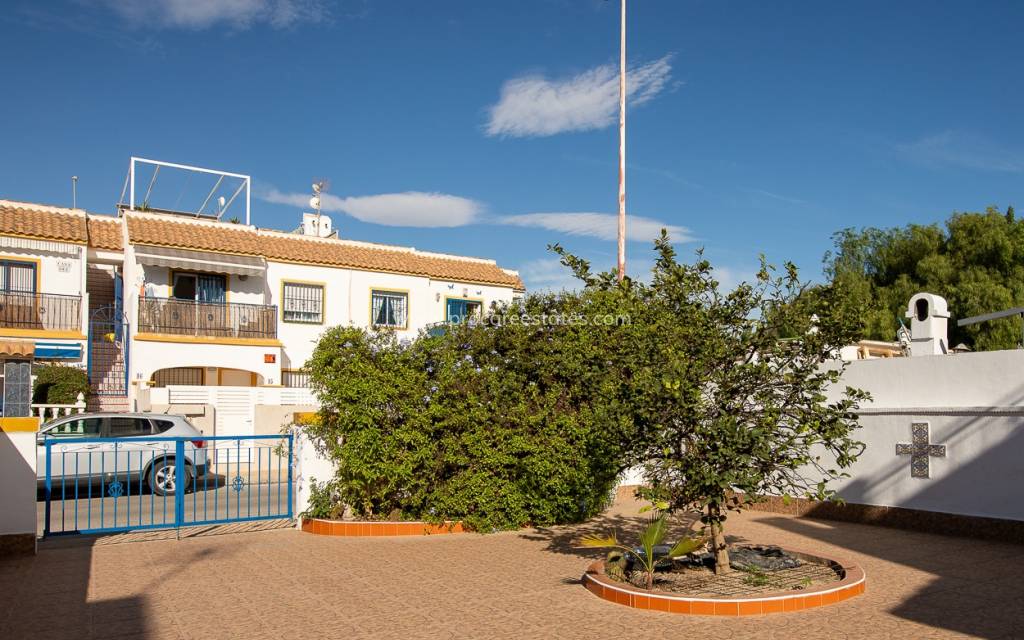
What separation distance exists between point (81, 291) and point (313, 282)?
723cm

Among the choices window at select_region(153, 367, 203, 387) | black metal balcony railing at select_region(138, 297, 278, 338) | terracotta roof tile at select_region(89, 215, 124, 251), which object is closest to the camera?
black metal balcony railing at select_region(138, 297, 278, 338)

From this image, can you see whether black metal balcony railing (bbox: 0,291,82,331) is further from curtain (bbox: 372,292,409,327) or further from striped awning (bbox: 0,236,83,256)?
curtain (bbox: 372,292,409,327)

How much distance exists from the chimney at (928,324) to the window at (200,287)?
70.9ft

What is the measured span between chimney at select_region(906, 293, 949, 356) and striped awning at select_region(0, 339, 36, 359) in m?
22.3

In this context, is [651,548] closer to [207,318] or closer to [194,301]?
[207,318]

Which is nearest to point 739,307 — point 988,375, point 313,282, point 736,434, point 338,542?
point 736,434

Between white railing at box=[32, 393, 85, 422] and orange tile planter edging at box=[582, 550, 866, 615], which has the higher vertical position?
white railing at box=[32, 393, 85, 422]

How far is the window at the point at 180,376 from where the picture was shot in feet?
90.4

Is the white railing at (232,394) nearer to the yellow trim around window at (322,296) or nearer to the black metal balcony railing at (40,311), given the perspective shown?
the black metal balcony railing at (40,311)

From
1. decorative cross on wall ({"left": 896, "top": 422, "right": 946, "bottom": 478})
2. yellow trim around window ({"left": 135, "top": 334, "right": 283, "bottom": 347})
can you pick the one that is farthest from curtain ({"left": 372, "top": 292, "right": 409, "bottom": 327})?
decorative cross on wall ({"left": 896, "top": 422, "right": 946, "bottom": 478})

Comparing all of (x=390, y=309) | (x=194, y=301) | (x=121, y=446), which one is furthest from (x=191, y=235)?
(x=121, y=446)

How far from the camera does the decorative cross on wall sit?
1184 centimetres

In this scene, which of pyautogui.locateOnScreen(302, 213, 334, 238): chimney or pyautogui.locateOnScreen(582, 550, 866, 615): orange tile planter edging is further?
pyautogui.locateOnScreen(302, 213, 334, 238): chimney

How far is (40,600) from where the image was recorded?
7.93 meters
